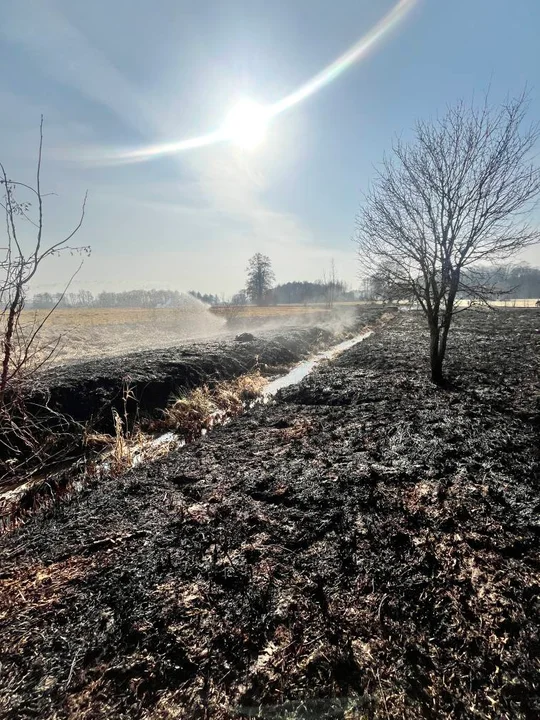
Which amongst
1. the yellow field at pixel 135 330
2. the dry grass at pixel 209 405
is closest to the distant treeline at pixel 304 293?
the yellow field at pixel 135 330

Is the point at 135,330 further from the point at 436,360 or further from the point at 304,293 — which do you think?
the point at 304,293

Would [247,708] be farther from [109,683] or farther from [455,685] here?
[455,685]

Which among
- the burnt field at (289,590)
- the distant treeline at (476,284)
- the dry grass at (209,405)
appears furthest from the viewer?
the distant treeline at (476,284)

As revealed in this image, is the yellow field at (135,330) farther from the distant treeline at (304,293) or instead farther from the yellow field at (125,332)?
the distant treeline at (304,293)

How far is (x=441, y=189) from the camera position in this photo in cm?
777

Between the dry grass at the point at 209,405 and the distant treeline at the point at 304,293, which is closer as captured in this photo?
the dry grass at the point at 209,405

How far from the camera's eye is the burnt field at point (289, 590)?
1829 mm

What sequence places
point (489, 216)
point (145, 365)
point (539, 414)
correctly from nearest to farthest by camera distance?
point (539, 414) < point (489, 216) < point (145, 365)

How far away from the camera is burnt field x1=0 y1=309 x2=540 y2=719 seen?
183 centimetres

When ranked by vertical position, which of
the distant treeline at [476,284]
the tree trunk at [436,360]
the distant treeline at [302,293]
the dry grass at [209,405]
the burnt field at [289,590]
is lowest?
the dry grass at [209,405]

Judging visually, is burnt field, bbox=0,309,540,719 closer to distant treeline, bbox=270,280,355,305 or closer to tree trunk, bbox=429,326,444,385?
tree trunk, bbox=429,326,444,385

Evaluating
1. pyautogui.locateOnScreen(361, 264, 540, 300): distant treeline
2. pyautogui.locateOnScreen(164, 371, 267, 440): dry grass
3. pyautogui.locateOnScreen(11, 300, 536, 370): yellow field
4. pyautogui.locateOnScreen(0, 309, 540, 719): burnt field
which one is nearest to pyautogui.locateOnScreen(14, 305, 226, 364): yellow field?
pyautogui.locateOnScreen(11, 300, 536, 370): yellow field

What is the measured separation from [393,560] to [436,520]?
2.33 ft

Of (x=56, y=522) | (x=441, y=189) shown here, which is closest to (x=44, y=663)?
(x=56, y=522)
